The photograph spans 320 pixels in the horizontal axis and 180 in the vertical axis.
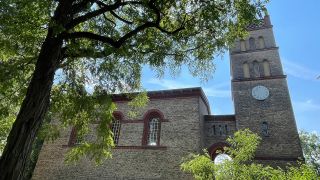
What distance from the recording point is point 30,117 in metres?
6.65

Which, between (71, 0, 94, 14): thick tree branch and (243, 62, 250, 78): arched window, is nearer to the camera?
(71, 0, 94, 14): thick tree branch

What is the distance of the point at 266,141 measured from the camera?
1825 centimetres

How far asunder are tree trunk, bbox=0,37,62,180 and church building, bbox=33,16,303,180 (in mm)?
11364

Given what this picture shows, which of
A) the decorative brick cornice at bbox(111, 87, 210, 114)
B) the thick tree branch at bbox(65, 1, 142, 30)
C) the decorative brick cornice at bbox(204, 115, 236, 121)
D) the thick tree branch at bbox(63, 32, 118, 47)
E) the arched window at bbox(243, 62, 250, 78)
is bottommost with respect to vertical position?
the thick tree branch at bbox(63, 32, 118, 47)

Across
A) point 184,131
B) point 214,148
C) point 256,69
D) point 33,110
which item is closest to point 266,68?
point 256,69

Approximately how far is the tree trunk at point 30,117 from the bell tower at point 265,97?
44.9ft

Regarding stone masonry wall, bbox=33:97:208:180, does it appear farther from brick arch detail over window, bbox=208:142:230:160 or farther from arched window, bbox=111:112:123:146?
brick arch detail over window, bbox=208:142:230:160

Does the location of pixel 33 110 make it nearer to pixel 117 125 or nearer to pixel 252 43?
pixel 117 125

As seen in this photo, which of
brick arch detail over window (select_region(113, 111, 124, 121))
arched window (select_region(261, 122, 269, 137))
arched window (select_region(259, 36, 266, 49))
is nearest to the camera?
arched window (select_region(261, 122, 269, 137))

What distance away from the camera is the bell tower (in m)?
17.8

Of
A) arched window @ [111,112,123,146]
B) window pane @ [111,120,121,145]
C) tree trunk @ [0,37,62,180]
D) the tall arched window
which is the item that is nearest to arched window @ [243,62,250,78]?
the tall arched window

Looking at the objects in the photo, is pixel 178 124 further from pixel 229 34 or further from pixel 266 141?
pixel 229 34

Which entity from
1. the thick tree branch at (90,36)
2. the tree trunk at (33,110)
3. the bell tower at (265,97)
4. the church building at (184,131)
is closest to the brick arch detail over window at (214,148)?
the church building at (184,131)

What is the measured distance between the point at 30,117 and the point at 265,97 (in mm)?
16735
